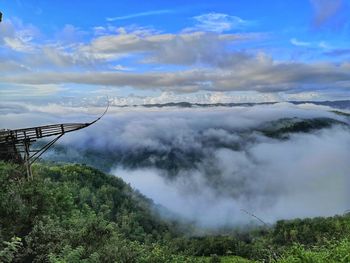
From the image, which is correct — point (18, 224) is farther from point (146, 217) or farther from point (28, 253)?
point (146, 217)

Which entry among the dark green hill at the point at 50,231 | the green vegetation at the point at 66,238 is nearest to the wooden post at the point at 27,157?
the green vegetation at the point at 66,238

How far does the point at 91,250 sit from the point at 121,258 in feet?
5.24

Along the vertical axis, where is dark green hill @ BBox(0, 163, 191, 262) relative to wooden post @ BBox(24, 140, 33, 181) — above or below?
below

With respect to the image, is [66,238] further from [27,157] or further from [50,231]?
[27,157]

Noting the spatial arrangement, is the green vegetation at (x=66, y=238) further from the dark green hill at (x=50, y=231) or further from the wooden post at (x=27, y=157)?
the wooden post at (x=27, y=157)

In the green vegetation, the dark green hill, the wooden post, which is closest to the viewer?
the green vegetation

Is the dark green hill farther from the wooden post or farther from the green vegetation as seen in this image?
the wooden post

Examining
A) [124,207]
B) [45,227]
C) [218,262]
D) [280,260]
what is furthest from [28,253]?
[124,207]

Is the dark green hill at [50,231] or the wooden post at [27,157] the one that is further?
the wooden post at [27,157]

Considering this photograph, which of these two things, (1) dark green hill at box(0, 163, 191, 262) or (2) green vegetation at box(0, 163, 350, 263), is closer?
(2) green vegetation at box(0, 163, 350, 263)

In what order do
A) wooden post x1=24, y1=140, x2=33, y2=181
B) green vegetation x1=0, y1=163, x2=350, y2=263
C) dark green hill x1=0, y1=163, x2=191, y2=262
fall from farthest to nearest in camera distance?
wooden post x1=24, y1=140, x2=33, y2=181, dark green hill x1=0, y1=163, x2=191, y2=262, green vegetation x1=0, y1=163, x2=350, y2=263

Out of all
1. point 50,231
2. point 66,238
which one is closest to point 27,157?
point 50,231

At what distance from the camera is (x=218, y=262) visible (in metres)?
111

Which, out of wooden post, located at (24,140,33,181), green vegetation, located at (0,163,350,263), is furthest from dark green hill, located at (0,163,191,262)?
wooden post, located at (24,140,33,181)
